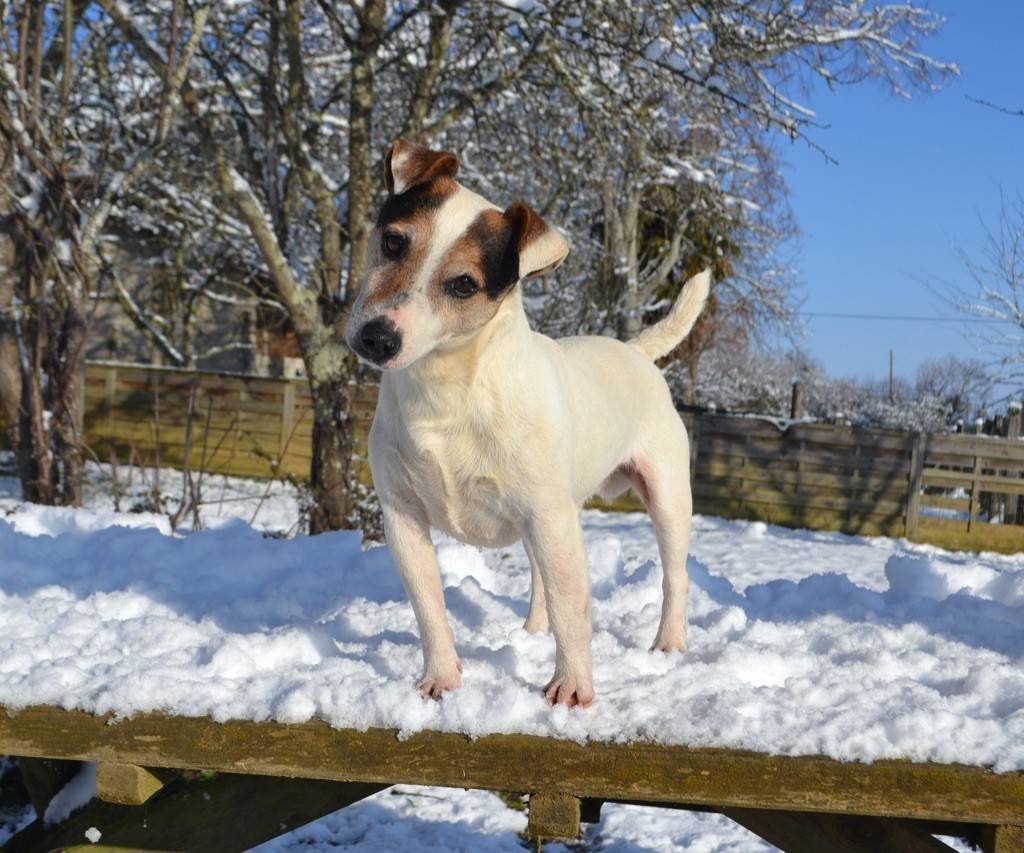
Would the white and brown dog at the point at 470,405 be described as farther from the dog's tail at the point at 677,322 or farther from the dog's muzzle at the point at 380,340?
the dog's tail at the point at 677,322

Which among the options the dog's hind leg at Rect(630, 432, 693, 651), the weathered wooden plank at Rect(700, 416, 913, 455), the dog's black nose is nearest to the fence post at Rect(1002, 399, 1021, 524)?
the weathered wooden plank at Rect(700, 416, 913, 455)

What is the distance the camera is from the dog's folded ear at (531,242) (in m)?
2.28

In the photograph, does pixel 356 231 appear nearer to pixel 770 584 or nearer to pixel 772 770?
pixel 770 584

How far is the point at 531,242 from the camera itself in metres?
2.29

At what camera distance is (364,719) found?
8.09 feet

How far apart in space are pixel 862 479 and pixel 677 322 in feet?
29.2

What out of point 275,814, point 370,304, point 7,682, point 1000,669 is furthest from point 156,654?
point 1000,669

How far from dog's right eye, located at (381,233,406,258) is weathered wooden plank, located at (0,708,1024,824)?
1.25 meters

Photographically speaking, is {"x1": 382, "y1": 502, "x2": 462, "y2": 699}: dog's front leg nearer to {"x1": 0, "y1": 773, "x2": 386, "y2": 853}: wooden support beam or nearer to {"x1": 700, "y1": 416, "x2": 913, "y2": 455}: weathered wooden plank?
{"x1": 0, "y1": 773, "x2": 386, "y2": 853}: wooden support beam

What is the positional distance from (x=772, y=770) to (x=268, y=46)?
24.0 ft

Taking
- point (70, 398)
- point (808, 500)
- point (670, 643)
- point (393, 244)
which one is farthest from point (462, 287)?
point (808, 500)

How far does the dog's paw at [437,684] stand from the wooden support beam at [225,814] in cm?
51

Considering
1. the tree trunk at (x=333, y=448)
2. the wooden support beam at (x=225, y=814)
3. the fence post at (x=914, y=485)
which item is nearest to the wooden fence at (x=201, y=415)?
the tree trunk at (x=333, y=448)

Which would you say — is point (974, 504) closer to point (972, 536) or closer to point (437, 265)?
point (972, 536)
